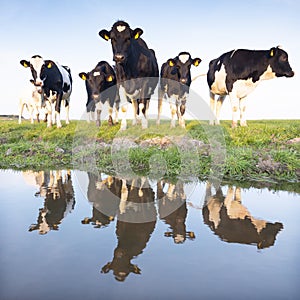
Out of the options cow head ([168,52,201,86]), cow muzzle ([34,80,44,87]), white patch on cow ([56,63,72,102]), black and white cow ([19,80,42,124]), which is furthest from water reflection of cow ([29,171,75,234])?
black and white cow ([19,80,42,124])

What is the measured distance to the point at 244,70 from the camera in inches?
479

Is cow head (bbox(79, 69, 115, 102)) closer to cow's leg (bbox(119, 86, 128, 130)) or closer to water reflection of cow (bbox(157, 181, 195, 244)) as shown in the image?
cow's leg (bbox(119, 86, 128, 130))

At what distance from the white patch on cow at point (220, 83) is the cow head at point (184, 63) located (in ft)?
4.80

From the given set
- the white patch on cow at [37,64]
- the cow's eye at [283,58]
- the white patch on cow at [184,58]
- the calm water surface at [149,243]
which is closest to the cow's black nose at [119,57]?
the white patch on cow at [184,58]

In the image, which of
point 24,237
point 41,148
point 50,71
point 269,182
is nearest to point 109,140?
point 41,148

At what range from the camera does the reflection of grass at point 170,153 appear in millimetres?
6889

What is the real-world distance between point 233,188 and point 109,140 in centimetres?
605

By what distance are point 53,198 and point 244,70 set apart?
9.36m

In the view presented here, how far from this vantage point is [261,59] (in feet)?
39.5

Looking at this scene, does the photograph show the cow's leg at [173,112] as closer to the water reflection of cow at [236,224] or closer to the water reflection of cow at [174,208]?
the water reflection of cow at [174,208]

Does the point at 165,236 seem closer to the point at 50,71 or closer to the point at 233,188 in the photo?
the point at 233,188

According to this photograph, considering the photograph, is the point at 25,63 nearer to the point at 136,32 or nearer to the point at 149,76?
the point at 149,76

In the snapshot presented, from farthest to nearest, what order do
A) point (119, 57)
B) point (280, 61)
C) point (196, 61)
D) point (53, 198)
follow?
point (280, 61) < point (196, 61) < point (119, 57) < point (53, 198)

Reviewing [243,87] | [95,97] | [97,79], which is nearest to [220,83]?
[243,87]
